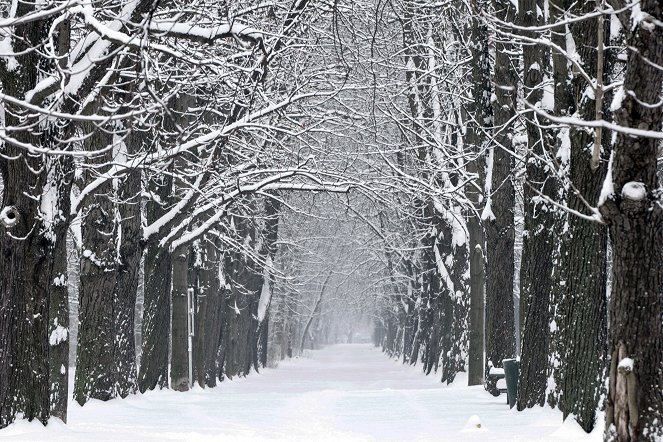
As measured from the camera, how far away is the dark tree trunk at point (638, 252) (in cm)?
839

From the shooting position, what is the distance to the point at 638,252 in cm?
853

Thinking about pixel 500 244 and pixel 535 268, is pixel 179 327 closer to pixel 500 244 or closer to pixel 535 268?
pixel 500 244

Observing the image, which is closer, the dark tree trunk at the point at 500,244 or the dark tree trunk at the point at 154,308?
the dark tree trunk at the point at 500,244

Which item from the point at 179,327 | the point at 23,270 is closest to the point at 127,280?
the point at 23,270

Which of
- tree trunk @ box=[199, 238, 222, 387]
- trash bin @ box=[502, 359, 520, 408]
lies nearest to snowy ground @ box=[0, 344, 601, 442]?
trash bin @ box=[502, 359, 520, 408]

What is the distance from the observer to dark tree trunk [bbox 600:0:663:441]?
839cm

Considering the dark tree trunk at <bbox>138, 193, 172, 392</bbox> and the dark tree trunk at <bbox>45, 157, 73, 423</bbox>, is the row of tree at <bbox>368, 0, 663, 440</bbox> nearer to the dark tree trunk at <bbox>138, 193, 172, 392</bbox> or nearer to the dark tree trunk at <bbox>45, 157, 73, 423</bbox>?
the dark tree trunk at <bbox>138, 193, 172, 392</bbox>

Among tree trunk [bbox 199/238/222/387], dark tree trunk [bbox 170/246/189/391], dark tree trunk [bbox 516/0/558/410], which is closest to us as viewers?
dark tree trunk [bbox 516/0/558/410]

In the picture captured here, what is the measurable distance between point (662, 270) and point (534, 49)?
8.09m

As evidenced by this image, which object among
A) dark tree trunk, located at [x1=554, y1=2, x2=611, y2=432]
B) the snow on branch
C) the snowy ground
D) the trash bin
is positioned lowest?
the snowy ground

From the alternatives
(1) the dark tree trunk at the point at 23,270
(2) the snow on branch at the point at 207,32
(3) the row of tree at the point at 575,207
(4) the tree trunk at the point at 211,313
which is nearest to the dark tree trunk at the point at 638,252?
(3) the row of tree at the point at 575,207

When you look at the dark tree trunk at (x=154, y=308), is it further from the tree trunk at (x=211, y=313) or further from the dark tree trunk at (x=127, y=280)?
the tree trunk at (x=211, y=313)

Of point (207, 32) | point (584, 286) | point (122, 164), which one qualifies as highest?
point (207, 32)

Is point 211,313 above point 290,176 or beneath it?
beneath
